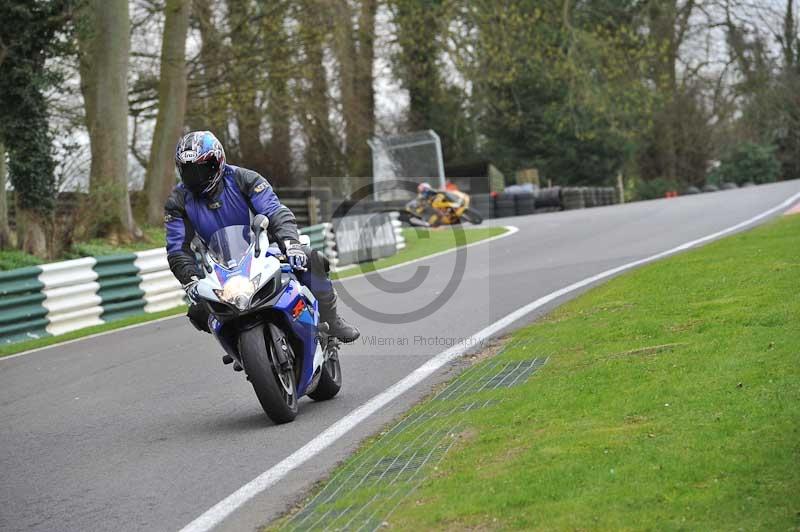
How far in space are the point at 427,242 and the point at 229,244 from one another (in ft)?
63.6

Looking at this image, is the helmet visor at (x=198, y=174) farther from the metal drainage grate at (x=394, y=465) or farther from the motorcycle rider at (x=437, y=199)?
the motorcycle rider at (x=437, y=199)

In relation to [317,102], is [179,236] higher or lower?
lower

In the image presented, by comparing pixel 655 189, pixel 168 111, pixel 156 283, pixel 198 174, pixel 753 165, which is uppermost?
pixel 168 111

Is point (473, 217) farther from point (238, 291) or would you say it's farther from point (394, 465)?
point (394, 465)

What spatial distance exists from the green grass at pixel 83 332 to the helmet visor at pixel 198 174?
6460mm

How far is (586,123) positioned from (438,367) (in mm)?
36959

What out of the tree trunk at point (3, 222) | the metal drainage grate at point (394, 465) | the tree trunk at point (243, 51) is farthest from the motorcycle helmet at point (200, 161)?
the tree trunk at point (243, 51)

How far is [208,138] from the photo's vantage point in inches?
291

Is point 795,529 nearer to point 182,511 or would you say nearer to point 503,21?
point 182,511

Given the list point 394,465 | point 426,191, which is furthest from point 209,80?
point 394,465

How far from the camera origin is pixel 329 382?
8.17m

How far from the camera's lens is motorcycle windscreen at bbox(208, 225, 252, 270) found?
23.9ft

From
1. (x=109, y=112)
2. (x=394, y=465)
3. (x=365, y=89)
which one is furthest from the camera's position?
(x=365, y=89)

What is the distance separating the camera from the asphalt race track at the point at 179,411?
591cm
